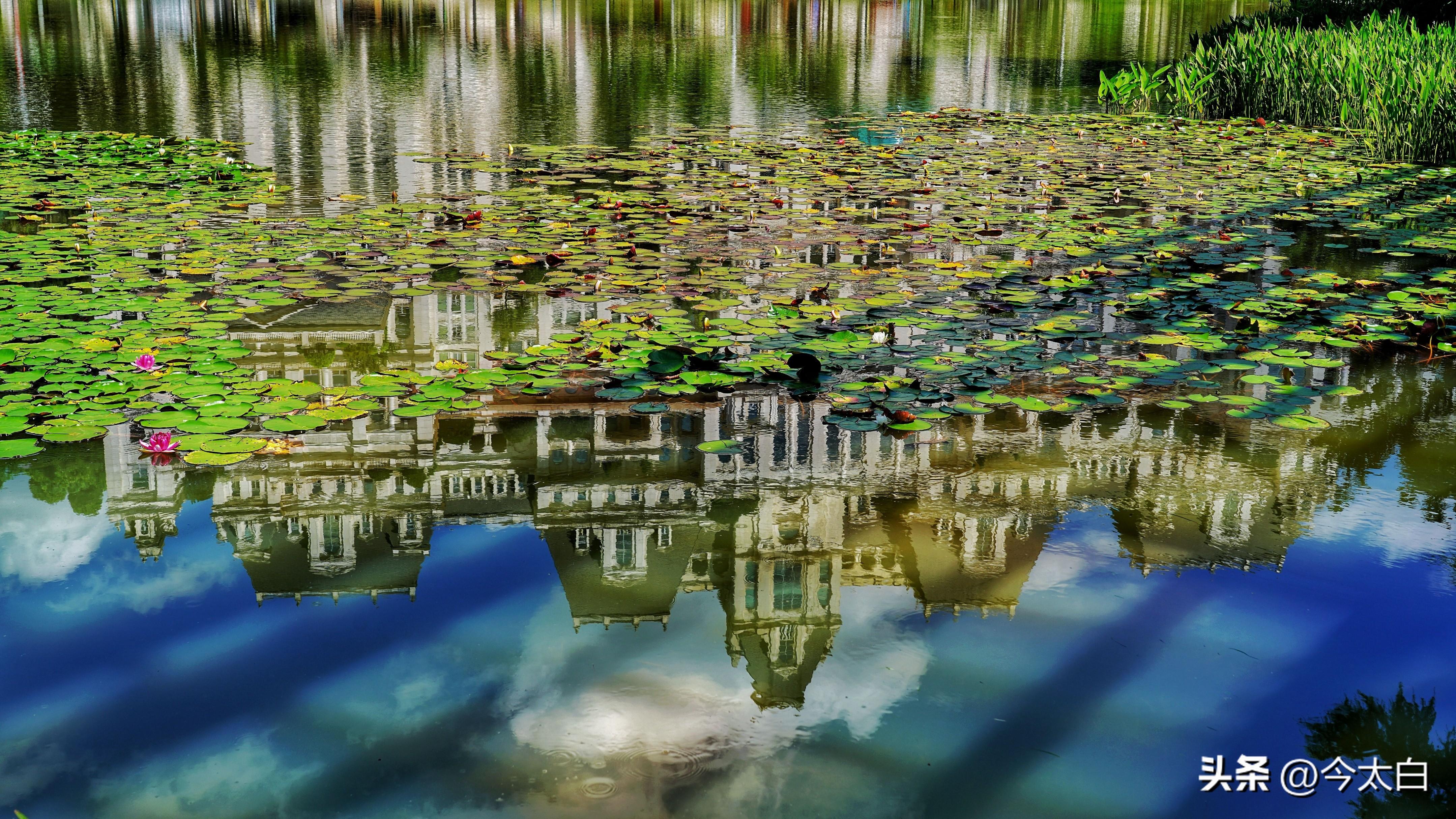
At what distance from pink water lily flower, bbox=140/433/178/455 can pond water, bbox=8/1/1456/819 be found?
3.8 inches

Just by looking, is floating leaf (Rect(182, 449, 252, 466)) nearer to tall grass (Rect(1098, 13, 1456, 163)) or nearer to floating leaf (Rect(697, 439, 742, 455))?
floating leaf (Rect(697, 439, 742, 455))

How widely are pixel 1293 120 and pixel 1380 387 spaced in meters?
13.8

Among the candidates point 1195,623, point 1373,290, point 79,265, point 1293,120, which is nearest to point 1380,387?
point 1373,290

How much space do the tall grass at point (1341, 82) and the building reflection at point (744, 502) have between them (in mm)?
11142

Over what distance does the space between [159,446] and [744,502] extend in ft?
8.26

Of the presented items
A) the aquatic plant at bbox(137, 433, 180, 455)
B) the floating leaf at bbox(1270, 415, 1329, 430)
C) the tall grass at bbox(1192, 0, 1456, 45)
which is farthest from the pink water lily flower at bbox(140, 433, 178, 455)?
the tall grass at bbox(1192, 0, 1456, 45)

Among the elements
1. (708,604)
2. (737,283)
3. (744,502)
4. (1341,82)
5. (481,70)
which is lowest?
(708,604)

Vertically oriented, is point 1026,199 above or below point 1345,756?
above

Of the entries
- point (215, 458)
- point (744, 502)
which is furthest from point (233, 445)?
point (744, 502)

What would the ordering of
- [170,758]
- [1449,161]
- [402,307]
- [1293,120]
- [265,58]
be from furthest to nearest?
[265,58] → [1293,120] → [1449,161] → [402,307] → [170,758]

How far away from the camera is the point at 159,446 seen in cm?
489

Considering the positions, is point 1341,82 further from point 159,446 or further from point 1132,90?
point 159,446

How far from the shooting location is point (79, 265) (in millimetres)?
7828

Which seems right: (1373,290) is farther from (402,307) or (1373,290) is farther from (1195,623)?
(402,307)
